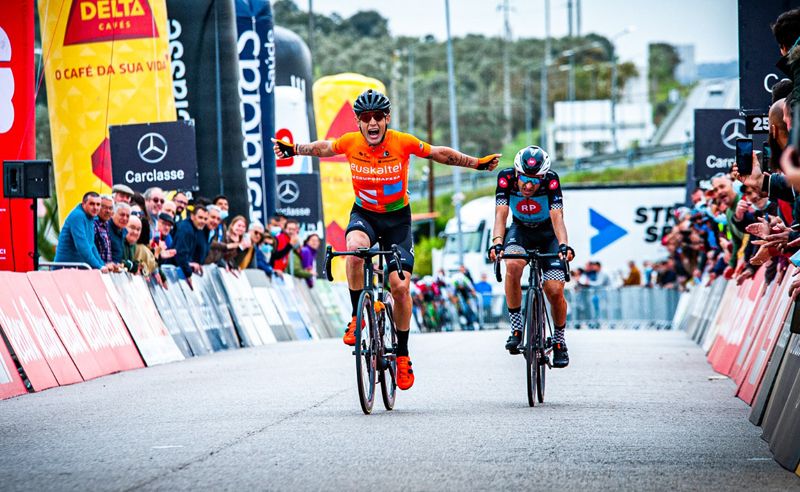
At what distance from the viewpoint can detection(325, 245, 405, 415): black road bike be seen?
1012 cm

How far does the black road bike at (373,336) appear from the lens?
1012 cm

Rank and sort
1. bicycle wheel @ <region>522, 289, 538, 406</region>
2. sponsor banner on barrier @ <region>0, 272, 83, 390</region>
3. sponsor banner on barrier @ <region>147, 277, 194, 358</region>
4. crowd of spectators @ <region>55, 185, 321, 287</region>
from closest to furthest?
bicycle wheel @ <region>522, 289, 538, 406</region>, sponsor banner on barrier @ <region>0, 272, 83, 390</region>, crowd of spectators @ <region>55, 185, 321, 287</region>, sponsor banner on barrier @ <region>147, 277, 194, 358</region>

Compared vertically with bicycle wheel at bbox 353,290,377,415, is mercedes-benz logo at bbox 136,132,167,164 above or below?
above

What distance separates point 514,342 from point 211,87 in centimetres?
1360

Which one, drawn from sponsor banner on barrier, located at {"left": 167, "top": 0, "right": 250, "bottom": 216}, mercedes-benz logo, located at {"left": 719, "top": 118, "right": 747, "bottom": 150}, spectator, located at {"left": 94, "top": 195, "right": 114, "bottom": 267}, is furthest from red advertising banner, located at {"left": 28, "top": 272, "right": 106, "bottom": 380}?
mercedes-benz logo, located at {"left": 719, "top": 118, "right": 747, "bottom": 150}

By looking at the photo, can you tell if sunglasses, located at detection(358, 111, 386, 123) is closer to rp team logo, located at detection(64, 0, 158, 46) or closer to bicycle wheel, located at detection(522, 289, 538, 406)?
bicycle wheel, located at detection(522, 289, 538, 406)

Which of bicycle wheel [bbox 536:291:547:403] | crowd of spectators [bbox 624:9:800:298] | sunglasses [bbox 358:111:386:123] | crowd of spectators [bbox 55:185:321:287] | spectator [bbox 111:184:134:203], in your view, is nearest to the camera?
crowd of spectators [bbox 624:9:800:298]

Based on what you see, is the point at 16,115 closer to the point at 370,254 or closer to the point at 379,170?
the point at 379,170

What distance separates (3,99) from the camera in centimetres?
1722

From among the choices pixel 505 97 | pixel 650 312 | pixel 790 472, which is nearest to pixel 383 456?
pixel 790 472

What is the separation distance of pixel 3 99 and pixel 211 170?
7817mm

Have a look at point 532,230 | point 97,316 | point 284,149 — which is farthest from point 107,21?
point 532,230

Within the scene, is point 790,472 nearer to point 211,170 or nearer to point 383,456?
point 383,456

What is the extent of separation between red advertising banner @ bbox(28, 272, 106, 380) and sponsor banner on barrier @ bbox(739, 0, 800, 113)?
264 inches
